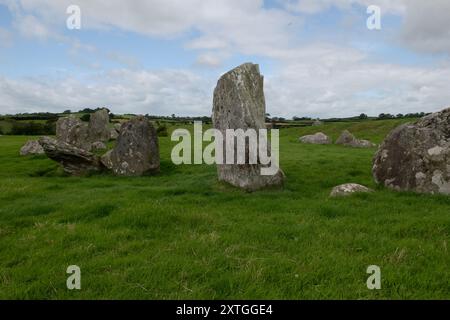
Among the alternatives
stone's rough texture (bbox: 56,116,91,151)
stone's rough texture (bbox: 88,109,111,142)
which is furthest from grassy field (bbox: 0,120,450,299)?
stone's rough texture (bbox: 88,109,111,142)

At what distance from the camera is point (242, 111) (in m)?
14.1

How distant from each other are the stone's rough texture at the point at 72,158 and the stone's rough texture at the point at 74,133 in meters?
10.3

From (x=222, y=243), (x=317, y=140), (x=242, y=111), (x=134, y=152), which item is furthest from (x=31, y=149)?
(x=317, y=140)

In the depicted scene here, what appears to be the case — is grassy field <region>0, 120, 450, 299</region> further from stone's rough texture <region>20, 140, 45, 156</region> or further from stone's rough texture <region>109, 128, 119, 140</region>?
stone's rough texture <region>109, 128, 119, 140</region>

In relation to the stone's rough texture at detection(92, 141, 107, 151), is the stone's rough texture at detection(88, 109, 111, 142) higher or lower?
higher

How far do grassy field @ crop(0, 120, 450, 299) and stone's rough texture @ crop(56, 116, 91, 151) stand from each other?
1634cm

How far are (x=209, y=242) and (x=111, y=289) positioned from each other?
2404 millimetres

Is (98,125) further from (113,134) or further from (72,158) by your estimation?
(72,158)

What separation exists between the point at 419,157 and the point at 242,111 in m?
6.04

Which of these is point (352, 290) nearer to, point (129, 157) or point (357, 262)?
point (357, 262)

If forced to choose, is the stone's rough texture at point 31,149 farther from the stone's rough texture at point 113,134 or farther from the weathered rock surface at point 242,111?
the weathered rock surface at point 242,111

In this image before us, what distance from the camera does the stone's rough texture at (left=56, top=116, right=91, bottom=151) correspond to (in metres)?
29.6

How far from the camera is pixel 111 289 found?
5965mm
